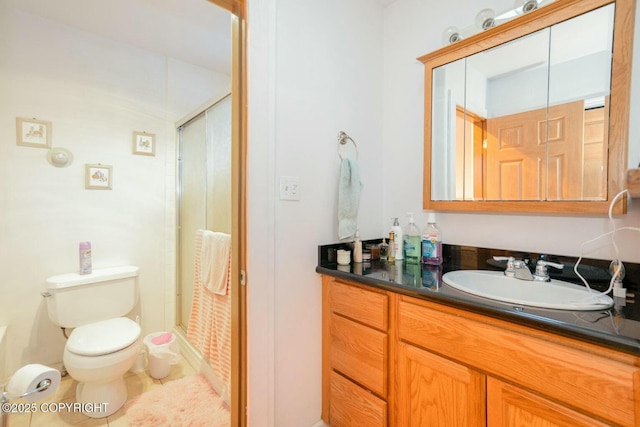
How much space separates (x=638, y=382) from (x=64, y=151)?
286 centimetres

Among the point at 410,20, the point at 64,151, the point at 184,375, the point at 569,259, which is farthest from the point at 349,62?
the point at 184,375

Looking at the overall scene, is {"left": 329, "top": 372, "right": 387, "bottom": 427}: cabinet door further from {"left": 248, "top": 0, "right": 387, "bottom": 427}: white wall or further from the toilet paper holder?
the toilet paper holder

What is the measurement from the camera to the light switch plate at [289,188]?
49.6 inches

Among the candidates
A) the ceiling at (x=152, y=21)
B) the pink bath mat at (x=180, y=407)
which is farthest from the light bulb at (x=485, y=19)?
the pink bath mat at (x=180, y=407)

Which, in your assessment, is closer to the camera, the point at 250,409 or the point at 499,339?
the point at 499,339

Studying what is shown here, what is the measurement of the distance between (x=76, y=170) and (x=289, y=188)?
1.71 m

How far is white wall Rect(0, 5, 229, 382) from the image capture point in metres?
1.74

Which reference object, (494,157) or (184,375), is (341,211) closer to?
(494,157)

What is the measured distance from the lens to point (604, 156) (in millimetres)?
1004

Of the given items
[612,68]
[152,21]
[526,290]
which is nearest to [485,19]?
[612,68]

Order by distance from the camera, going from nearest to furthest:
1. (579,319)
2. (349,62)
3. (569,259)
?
(579,319) < (569,259) < (349,62)

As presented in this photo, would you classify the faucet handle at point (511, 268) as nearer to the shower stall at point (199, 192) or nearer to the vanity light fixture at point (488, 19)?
the vanity light fixture at point (488, 19)

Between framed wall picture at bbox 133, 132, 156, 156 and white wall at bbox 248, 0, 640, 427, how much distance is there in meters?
1.54

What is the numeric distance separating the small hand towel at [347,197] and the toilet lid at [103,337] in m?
1.42
